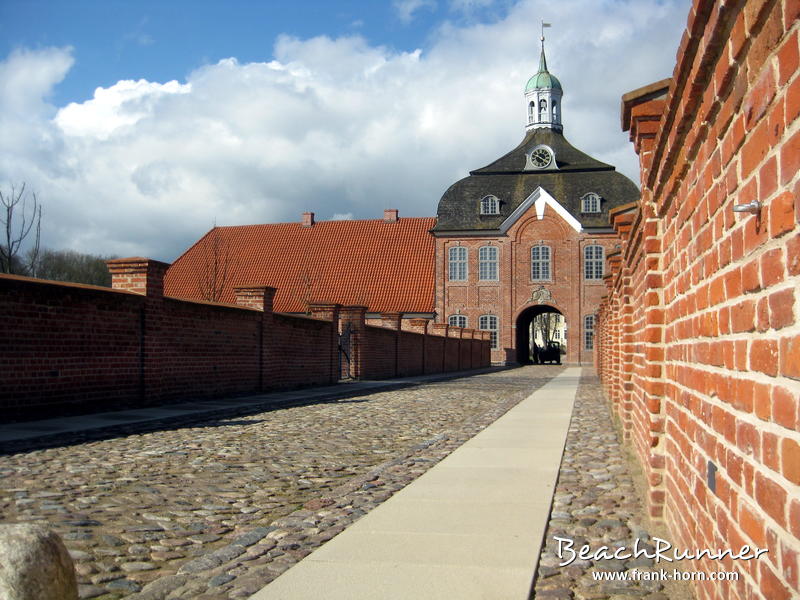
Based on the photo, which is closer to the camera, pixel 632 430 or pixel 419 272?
pixel 632 430

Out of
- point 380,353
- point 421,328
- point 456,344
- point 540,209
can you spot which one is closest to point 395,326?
point 380,353

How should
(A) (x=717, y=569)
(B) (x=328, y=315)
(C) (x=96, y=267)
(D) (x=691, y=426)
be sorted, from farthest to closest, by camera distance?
1. (C) (x=96, y=267)
2. (B) (x=328, y=315)
3. (D) (x=691, y=426)
4. (A) (x=717, y=569)

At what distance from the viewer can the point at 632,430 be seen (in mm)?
8453

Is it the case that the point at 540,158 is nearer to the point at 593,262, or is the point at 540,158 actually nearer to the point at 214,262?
the point at 593,262

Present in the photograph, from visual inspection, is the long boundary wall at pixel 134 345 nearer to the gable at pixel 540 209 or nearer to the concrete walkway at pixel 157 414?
the concrete walkway at pixel 157 414

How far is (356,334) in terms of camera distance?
24.9 metres

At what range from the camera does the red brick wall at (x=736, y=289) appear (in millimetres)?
1810

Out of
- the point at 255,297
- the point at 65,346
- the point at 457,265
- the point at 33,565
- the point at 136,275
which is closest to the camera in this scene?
the point at 33,565

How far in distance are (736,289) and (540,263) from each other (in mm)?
46127

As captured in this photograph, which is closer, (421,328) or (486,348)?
(421,328)

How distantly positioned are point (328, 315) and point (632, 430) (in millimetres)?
15204

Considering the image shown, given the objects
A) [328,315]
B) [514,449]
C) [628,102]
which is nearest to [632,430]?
[514,449]

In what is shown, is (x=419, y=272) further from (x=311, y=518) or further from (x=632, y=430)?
(x=311, y=518)

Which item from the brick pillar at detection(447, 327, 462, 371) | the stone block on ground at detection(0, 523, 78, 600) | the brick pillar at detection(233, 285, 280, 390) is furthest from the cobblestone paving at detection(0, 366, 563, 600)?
the brick pillar at detection(447, 327, 462, 371)
